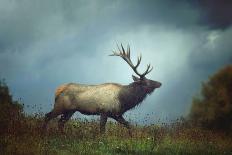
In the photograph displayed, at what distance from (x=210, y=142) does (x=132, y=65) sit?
1999 mm

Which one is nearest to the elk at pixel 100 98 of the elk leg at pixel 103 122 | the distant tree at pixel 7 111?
the elk leg at pixel 103 122

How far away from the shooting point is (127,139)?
762cm

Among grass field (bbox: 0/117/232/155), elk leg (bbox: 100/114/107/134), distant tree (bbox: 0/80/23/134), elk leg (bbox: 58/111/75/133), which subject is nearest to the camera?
grass field (bbox: 0/117/232/155)

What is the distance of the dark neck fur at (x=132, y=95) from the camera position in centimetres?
905

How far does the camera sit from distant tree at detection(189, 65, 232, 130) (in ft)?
28.6

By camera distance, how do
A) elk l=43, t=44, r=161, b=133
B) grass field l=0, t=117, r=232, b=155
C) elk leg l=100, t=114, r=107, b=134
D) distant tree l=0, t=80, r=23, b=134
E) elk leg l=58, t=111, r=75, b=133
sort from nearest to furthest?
grass field l=0, t=117, r=232, b=155 < distant tree l=0, t=80, r=23, b=134 < elk leg l=100, t=114, r=107, b=134 < elk leg l=58, t=111, r=75, b=133 < elk l=43, t=44, r=161, b=133

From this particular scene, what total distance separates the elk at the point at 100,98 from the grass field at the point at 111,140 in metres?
0.21

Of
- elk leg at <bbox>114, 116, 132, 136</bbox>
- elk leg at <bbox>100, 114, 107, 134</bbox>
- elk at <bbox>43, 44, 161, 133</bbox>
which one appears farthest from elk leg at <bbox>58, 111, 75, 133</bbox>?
elk leg at <bbox>114, 116, 132, 136</bbox>

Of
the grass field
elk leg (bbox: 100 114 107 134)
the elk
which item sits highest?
the elk

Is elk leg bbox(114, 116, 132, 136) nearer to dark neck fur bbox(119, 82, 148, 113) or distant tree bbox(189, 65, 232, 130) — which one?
dark neck fur bbox(119, 82, 148, 113)

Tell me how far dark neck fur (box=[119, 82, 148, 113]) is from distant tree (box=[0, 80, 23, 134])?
Result: 184cm

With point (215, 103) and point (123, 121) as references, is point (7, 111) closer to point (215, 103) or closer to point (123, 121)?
point (123, 121)

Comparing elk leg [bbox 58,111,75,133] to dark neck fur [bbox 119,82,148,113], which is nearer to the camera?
elk leg [bbox 58,111,75,133]

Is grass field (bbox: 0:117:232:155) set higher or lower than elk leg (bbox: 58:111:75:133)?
lower
